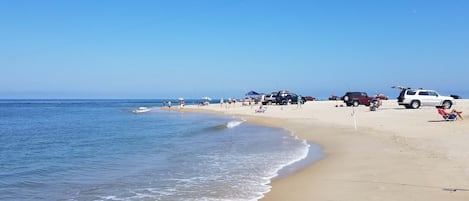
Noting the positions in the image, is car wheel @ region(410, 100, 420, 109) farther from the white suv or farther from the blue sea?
the blue sea

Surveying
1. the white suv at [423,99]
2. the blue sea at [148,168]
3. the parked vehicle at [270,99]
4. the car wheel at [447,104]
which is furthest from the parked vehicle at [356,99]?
the blue sea at [148,168]

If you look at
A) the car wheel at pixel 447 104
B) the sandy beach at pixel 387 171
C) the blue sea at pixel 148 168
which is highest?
the car wheel at pixel 447 104

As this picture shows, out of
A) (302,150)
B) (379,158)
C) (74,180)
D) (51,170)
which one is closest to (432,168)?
(379,158)

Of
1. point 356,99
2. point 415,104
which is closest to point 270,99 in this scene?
point 356,99

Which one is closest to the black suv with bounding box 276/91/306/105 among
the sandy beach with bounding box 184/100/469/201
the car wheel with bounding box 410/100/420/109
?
the car wheel with bounding box 410/100/420/109

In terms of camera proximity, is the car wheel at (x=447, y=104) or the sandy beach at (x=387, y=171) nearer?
the sandy beach at (x=387, y=171)

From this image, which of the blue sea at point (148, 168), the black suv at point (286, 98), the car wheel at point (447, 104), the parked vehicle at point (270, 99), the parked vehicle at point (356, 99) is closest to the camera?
the blue sea at point (148, 168)

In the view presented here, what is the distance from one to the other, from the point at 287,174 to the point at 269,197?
2.87 metres

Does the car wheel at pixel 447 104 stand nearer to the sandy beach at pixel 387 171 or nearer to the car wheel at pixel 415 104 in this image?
the car wheel at pixel 415 104

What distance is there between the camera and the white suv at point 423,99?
126 ft

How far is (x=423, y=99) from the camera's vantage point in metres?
38.4

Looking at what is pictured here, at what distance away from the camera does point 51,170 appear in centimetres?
1430

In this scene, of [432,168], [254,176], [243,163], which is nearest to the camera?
[432,168]

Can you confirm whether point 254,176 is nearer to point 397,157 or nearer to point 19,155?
point 397,157
